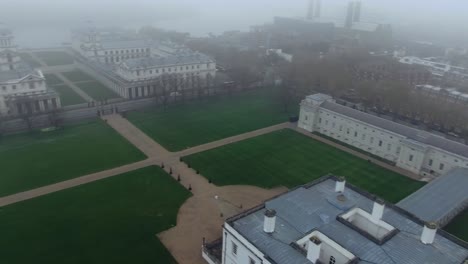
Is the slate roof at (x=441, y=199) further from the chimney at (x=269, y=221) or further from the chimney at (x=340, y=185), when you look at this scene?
the chimney at (x=269, y=221)

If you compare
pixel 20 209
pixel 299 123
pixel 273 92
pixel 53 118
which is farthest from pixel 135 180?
pixel 273 92

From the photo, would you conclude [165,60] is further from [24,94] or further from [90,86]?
[24,94]

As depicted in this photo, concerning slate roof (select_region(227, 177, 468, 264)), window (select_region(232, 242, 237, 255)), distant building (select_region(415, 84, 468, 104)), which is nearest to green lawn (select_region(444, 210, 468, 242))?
slate roof (select_region(227, 177, 468, 264))

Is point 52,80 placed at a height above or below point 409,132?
below

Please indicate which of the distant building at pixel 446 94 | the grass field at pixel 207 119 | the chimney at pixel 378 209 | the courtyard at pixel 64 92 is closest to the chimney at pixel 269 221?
the chimney at pixel 378 209

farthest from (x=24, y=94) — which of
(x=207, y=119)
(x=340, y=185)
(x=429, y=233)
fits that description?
(x=429, y=233)

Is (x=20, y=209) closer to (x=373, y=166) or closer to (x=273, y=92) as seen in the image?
(x=373, y=166)
